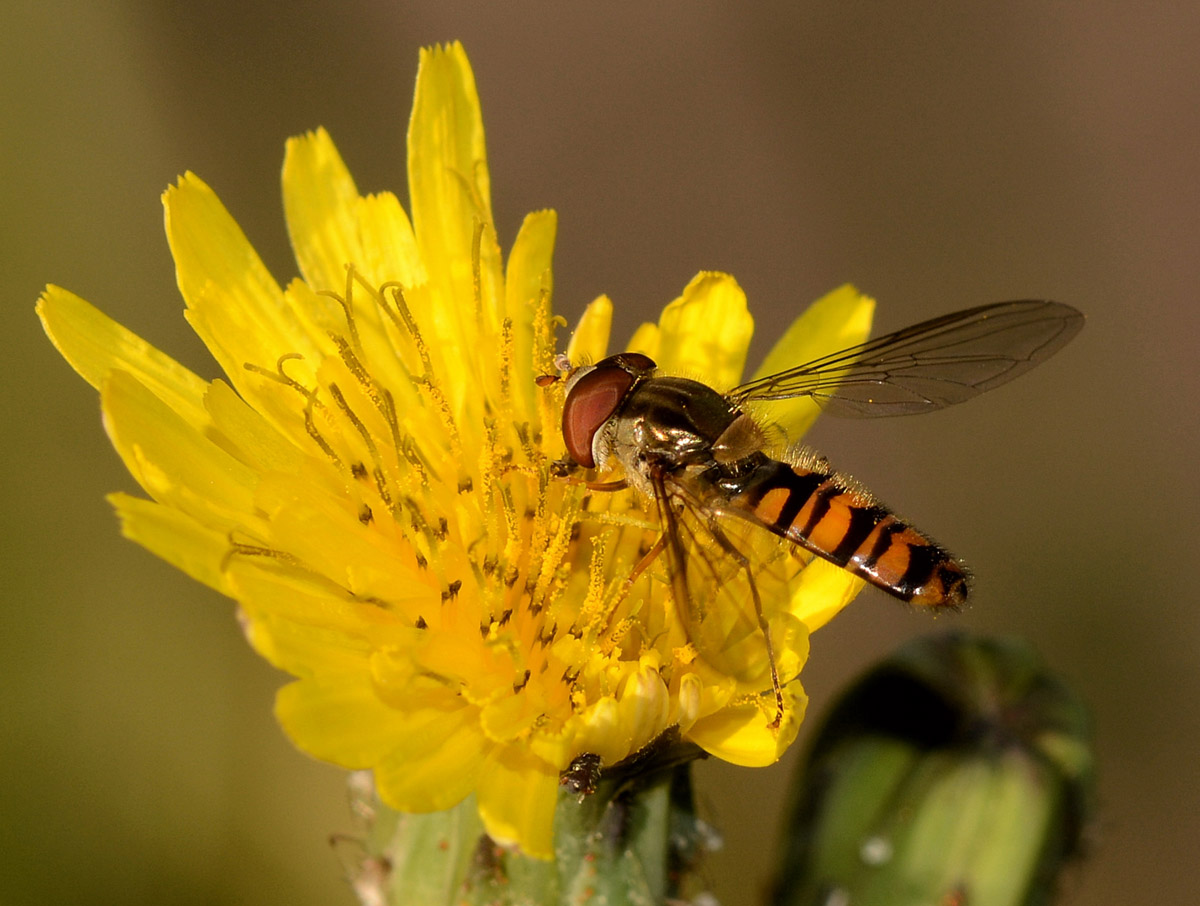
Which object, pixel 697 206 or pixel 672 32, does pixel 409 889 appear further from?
pixel 672 32

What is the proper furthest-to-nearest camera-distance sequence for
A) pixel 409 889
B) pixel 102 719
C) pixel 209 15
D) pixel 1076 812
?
pixel 209 15 < pixel 102 719 < pixel 1076 812 < pixel 409 889

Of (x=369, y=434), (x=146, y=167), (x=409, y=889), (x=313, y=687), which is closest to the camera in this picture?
(x=313, y=687)

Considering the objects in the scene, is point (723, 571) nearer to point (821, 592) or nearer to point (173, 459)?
point (821, 592)

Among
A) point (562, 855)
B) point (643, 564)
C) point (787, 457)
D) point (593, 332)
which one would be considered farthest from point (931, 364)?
point (562, 855)

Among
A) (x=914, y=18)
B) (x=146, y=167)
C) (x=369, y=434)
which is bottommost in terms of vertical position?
(x=369, y=434)

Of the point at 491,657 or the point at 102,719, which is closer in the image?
the point at 491,657

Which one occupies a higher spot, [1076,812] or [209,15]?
[209,15]

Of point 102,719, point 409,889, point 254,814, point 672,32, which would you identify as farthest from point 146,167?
point 409,889
